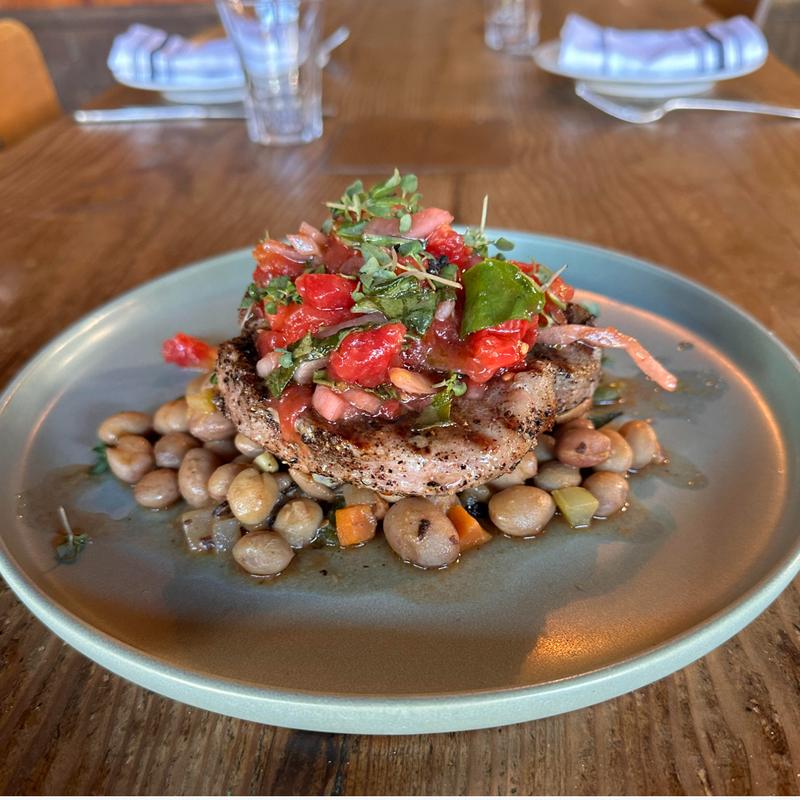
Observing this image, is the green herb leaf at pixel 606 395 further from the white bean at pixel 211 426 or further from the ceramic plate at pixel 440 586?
the white bean at pixel 211 426

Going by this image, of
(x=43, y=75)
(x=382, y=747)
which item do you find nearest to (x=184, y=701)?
(x=382, y=747)

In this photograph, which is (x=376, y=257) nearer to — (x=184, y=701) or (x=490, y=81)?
(x=184, y=701)

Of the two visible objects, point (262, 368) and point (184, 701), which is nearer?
point (184, 701)

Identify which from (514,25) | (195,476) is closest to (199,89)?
(514,25)

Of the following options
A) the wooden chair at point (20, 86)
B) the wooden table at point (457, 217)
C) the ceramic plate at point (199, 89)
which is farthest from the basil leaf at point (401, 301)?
the wooden chair at point (20, 86)

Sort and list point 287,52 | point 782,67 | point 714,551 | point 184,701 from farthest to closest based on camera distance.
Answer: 1. point 782,67
2. point 287,52
3. point 714,551
4. point 184,701

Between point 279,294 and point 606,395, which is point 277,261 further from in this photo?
point 606,395
